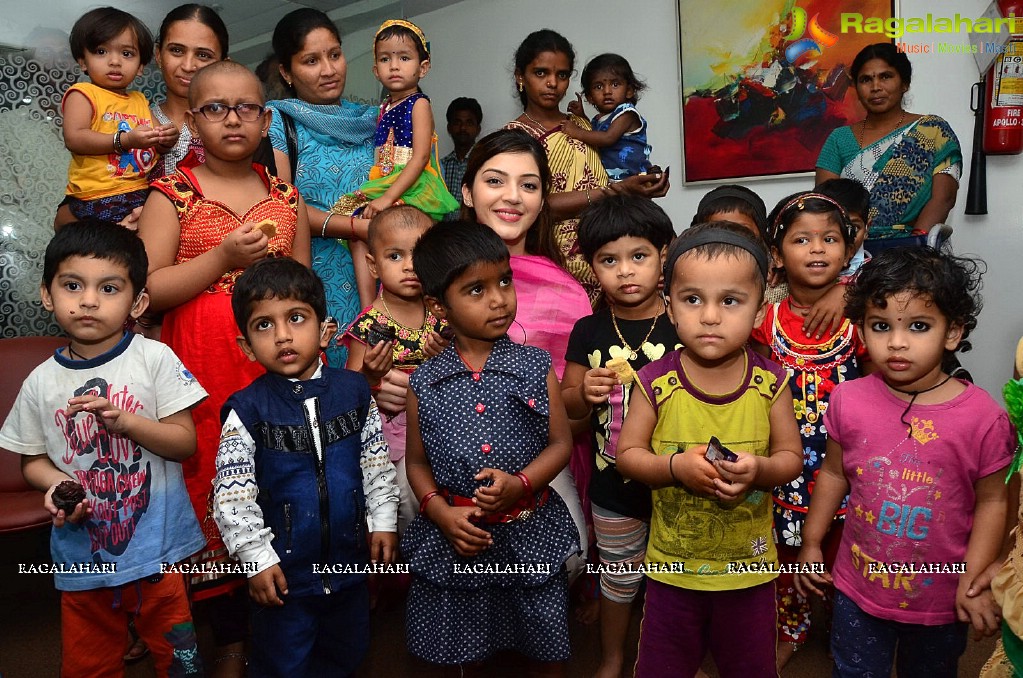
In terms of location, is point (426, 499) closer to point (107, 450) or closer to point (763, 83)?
point (107, 450)

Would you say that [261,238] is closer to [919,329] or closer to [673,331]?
[673,331]

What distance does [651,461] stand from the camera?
60.9 inches

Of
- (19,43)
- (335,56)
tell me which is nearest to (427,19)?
(19,43)

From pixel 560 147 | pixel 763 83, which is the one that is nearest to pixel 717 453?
pixel 560 147

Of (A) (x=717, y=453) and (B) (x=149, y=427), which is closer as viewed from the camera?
(A) (x=717, y=453)

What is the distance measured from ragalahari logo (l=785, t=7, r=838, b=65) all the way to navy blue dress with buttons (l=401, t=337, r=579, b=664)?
392cm

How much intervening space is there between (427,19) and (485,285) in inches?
220

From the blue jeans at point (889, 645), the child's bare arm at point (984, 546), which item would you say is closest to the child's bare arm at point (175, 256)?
the blue jeans at point (889, 645)

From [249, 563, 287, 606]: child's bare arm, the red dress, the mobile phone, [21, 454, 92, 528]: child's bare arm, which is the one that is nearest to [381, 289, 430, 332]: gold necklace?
the red dress

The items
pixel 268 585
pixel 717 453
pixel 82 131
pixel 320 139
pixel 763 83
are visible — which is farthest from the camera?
pixel 763 83

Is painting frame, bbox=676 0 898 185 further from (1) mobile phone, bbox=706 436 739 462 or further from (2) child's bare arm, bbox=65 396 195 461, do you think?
(2) child's bare arm, bbox=65 396 195 461

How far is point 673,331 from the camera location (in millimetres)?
1966

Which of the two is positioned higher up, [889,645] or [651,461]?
[651,461]

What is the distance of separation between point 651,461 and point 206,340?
1.27 m
